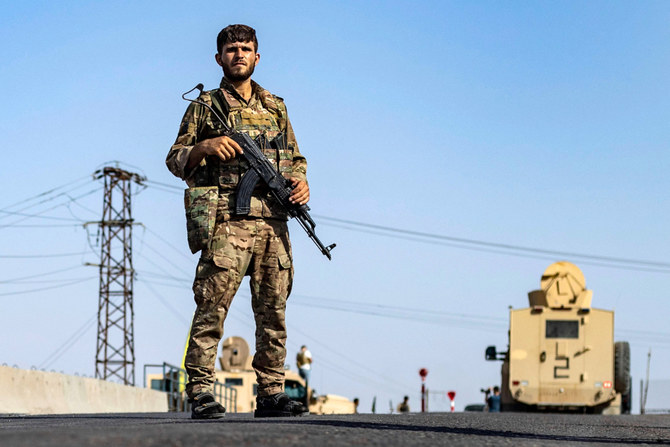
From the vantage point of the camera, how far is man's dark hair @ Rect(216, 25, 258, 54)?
7883 mm

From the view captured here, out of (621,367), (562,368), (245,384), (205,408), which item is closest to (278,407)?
(205,408)

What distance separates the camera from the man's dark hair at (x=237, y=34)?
7.88 metres

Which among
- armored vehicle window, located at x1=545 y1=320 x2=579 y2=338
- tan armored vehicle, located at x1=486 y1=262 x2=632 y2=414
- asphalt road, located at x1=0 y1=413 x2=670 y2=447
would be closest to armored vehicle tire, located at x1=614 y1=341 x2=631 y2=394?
tan armored vehicle, located at x1=486 y1=262 x2=632 y2=414

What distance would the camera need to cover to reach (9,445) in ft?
12.4

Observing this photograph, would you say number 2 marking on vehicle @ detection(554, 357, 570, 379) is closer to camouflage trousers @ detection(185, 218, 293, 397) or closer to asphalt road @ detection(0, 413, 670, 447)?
asphalt road @ detection(0, 413, 670, 447)

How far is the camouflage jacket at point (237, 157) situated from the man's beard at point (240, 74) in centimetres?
5

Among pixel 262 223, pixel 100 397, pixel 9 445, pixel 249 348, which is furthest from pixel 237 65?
pixel 249 348

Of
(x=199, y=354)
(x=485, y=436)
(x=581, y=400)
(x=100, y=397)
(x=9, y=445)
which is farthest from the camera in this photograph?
(x=581, y=400)

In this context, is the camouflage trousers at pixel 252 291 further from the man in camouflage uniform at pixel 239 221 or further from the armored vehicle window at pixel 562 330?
the armored vehicle window at pixel 562 330

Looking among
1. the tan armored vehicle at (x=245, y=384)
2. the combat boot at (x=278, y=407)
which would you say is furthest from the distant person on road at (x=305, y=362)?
the combat boot at (x=278, y=407)

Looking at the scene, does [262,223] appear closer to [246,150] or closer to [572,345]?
[246,150]

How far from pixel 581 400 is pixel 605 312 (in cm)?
199

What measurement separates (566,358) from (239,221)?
1758 cm

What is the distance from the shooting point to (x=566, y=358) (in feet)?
78.8
